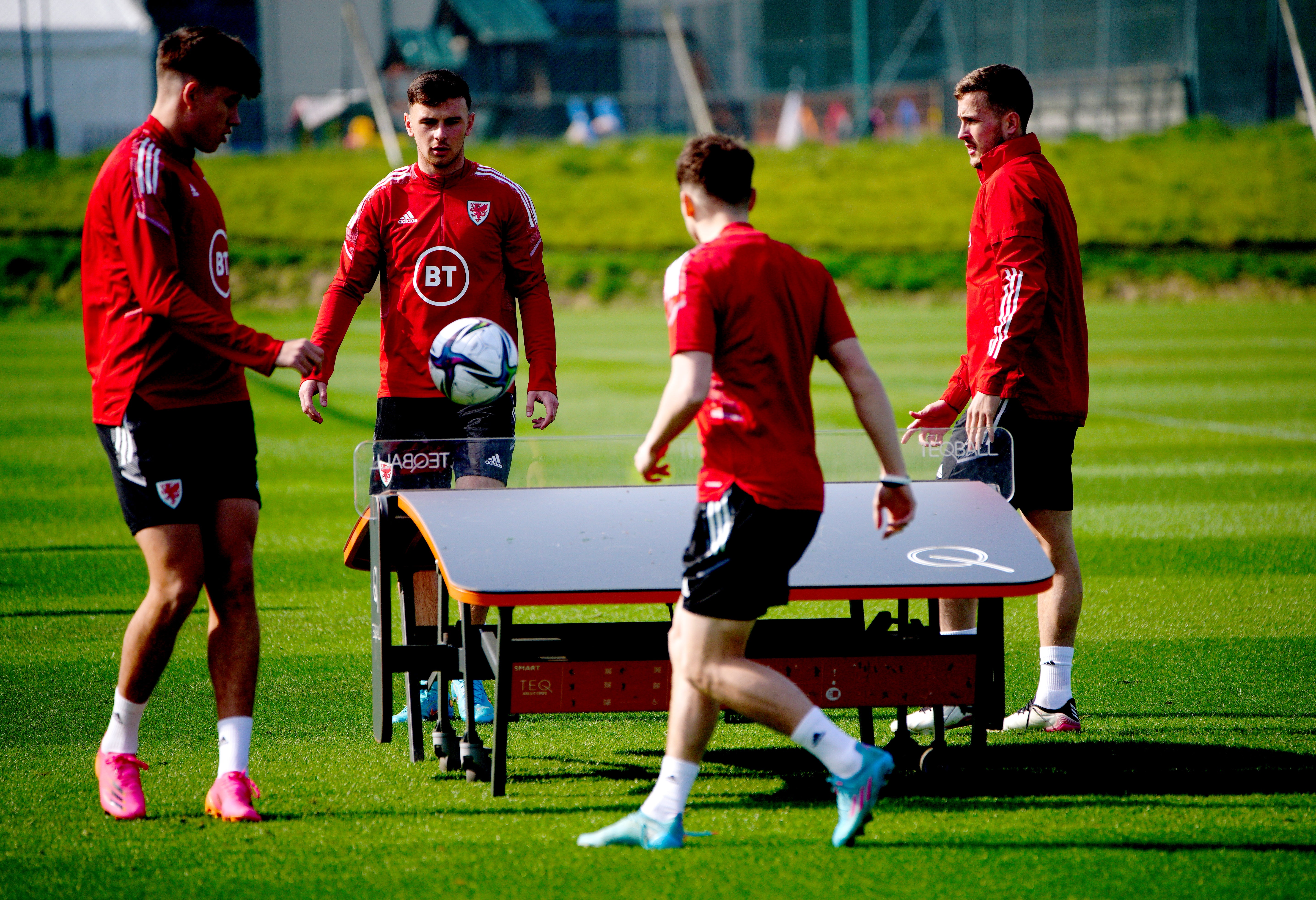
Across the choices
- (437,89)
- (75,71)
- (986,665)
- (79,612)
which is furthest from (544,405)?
(75,71)

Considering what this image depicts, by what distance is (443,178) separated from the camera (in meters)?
5.61

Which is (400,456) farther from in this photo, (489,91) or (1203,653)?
(489,91)

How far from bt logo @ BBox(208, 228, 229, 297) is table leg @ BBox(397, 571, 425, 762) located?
1.23 m

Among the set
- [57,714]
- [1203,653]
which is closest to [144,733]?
[57,714]

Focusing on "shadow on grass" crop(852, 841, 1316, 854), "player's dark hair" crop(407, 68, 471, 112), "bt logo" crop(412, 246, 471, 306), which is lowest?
"shadow on grass" crop(852, 841, 1316, 854)

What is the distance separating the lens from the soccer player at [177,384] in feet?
13.4

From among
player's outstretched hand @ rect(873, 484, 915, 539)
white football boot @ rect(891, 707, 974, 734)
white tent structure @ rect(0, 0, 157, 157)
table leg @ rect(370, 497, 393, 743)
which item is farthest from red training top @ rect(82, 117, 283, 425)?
white tent structure @ rect(0, 0, 157, 157)

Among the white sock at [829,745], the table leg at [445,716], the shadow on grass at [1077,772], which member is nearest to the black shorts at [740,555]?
the white sock at [829,745]

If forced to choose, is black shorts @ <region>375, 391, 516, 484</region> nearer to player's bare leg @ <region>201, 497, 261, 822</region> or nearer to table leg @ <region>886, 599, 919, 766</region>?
player's bare leg @ <region>201, 497, 261, 822</region>

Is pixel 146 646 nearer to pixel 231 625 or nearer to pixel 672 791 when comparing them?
pixel 231 625

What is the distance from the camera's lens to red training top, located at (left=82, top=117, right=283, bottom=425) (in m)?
4.05

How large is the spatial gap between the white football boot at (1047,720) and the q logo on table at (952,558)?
113 centimetres

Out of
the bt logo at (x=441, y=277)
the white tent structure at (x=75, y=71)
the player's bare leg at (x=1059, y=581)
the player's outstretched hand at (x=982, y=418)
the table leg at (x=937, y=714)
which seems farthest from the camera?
the white tent structure at (x=75, y=71)

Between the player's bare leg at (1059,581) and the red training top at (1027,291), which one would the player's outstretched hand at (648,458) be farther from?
the player's bare leg at (1059,581)
